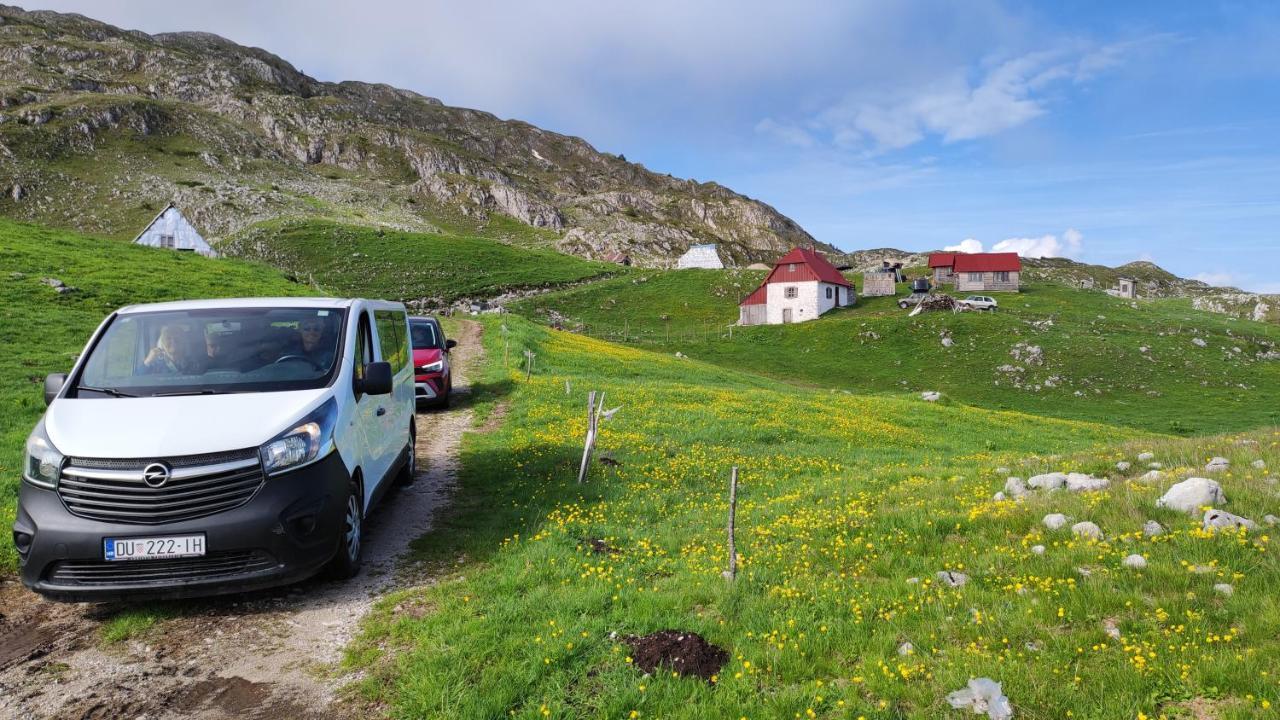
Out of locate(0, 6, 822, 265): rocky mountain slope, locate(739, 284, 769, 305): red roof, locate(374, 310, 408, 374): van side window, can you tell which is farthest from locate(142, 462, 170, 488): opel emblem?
locate(0, 6, 822, 265): rocky mountain slope

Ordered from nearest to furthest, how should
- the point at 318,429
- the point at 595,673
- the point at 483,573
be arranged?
the point at 595,673 → the point at 318,429 → the point at 483,573

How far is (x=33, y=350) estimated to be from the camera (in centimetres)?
2038

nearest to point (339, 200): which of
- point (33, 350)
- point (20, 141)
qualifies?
point (20, 141)

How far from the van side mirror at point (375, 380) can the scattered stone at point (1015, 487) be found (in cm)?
843

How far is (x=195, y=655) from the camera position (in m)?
5.62

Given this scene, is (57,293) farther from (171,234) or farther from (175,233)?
(175,233)

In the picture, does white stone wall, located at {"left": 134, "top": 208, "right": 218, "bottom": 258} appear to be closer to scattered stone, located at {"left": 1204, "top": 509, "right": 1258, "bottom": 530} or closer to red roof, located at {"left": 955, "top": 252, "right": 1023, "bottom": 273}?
scattered stone, located at {"left": 1204, "top": 509, "right": 1258, "bottom": 530}

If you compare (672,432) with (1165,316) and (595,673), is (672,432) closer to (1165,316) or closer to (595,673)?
(595,673)

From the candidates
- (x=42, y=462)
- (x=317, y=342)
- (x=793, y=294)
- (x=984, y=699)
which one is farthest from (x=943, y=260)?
(x=42, y=462)

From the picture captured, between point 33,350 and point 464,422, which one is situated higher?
point 33,350

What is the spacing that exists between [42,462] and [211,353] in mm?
1936

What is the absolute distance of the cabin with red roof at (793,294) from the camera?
70.6 metres

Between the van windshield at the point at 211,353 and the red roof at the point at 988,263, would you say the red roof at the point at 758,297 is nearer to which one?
the red roof at the point at 988,263

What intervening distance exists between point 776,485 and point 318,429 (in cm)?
778
